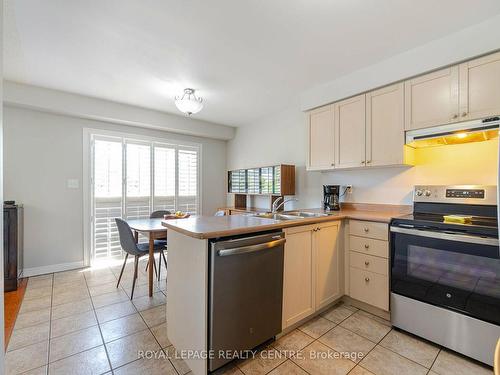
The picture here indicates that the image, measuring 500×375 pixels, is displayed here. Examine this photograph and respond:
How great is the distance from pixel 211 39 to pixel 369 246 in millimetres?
2301

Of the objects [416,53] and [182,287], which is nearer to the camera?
[182,287]

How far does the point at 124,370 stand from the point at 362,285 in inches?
79.4

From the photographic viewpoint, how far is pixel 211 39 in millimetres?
2018

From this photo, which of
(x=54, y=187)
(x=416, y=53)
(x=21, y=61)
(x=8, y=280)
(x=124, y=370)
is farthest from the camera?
(x=54, y=187)

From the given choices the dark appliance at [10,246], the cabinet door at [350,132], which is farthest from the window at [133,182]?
the cabinet door at [350,132]

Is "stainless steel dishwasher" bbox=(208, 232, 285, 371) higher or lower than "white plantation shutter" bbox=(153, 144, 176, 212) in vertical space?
lower

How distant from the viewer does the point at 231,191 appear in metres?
4.53

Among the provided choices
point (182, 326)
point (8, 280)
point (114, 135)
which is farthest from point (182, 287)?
point (114, 135)

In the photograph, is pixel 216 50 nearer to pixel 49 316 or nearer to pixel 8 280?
pixel 49 316

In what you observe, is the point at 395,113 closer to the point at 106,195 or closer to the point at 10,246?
the point at 106,195

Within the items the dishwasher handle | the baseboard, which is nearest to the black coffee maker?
the dishwasher handle

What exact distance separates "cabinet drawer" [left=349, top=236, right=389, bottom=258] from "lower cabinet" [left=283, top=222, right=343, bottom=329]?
0.17m

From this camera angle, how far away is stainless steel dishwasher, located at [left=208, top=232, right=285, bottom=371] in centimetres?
142

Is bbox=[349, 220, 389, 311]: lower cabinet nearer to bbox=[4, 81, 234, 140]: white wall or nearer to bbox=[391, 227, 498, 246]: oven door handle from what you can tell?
bbox=[391, 227, 498, 246]: oven door handle
